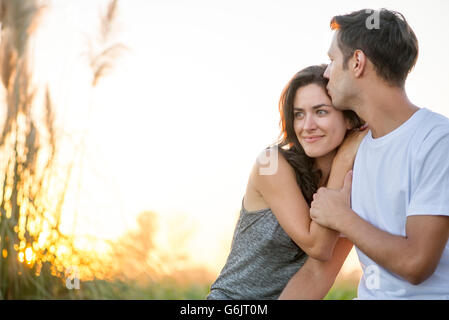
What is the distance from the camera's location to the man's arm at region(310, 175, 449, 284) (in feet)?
5.30

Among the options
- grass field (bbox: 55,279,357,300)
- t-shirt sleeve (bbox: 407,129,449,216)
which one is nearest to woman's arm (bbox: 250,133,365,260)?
t-shirt sleeve (bbox: 407,129,449,216)

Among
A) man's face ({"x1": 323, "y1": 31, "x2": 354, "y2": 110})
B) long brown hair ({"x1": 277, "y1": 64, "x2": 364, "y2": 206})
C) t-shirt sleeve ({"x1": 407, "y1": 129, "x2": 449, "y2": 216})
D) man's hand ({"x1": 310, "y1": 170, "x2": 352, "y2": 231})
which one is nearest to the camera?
t-shirt sleeve ({"x1": 407, "y1": 129, "x2": 449, "y2": 216})

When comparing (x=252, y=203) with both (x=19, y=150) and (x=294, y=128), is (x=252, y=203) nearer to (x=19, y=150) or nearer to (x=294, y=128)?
Result: (x=294, y=128)

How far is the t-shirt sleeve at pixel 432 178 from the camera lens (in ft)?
5.30

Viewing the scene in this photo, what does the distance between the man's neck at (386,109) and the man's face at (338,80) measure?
76mm

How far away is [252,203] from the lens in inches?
90.3

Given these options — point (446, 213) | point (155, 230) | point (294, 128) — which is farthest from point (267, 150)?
point (155, 230)

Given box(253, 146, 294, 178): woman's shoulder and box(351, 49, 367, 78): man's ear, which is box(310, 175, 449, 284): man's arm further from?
box(351, 49, 367, 78): man's ear

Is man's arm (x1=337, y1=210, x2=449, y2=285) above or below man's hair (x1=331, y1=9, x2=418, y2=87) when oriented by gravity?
below

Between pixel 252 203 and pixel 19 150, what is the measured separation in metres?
1.75

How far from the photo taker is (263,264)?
2188 millimetres

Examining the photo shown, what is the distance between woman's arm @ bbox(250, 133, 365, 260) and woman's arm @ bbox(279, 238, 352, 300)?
125 mm

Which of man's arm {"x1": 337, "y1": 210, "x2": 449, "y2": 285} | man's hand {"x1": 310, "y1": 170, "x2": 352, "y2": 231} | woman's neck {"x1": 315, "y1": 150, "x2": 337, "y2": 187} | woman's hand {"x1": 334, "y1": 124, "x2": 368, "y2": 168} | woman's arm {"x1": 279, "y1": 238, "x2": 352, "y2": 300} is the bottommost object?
woman's arm {"x1": 279, "y1": 238, "x2": 352, "y2": 300}

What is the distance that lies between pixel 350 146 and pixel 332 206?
1.12 feet
